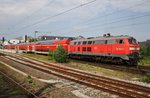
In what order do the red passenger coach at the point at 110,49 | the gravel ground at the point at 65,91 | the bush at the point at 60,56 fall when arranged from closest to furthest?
the gravel ground at the point at 65,91 < the red passenger coach at the point at 110,49 < the bush at the point at 60,56

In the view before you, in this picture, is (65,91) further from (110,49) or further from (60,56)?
(60,56)

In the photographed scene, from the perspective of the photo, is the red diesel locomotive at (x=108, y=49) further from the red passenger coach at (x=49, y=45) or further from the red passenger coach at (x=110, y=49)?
the red passenger coach at (x=49, y=45)

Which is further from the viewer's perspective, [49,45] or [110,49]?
[49,45]

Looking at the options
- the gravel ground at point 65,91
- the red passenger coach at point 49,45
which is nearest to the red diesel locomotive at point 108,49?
the red passenger coach at point 49,45

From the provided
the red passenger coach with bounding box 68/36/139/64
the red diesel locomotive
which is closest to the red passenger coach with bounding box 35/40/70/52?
the red diesel locomotive

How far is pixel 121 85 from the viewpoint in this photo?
1488 cm

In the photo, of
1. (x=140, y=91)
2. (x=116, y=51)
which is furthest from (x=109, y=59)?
(x=140, y=91)

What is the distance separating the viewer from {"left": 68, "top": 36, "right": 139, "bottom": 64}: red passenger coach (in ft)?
84.5

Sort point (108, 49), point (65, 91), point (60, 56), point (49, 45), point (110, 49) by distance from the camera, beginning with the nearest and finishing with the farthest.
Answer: point (65, 91), point (110, 49), point (108, 49), point (60, 56), point (49, 45)

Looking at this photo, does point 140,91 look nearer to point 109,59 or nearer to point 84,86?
point 84,86

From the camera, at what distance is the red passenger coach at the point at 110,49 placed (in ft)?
84.5

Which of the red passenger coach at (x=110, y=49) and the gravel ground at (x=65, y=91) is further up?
the red passenger coach at (x=110, y=49)

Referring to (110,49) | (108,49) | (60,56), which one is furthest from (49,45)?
(110,49)

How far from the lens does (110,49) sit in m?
27.9
